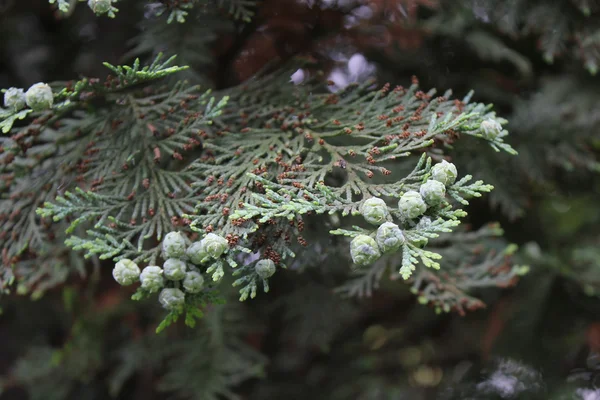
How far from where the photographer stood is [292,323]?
1706 mm

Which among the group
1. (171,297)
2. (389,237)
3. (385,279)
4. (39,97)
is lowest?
(385,279)

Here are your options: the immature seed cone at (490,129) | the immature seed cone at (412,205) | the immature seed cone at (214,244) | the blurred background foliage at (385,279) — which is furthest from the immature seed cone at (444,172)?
the blurred background foliage at (385,279)

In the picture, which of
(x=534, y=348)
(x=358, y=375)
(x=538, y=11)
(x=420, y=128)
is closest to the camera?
(x=420, y=128)

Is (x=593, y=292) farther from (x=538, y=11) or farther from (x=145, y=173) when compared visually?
(x=145, y=173)

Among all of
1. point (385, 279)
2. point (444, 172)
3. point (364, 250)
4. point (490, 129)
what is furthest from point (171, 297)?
point (385, 279)

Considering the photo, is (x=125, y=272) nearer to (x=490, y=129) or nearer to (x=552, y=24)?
(x=490, y=129)

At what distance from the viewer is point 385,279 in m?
1.74

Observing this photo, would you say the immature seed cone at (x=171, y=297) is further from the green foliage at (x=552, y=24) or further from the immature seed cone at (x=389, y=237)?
the green foliage at (x=552, y=24)

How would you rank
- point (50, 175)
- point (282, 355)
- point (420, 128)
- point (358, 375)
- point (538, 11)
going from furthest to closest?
point (282, 355) → point (358, 375) → point (538, 11) → point (50, 175) → point (420, 128)

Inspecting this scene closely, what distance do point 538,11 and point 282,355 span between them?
51.5 inches

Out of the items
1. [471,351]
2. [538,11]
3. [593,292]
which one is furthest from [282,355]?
[538,11]

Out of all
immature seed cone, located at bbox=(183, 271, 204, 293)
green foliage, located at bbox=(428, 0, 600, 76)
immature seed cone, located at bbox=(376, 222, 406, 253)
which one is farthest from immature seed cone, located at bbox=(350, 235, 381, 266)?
green foliage, located at bbox=(428, 0, 600, 76)

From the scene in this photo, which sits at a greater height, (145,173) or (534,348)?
(145,173)

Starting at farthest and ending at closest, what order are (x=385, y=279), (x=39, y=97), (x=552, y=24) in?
(x=385, y=279) → (x=552, y=24) → (x=39, y=97)
